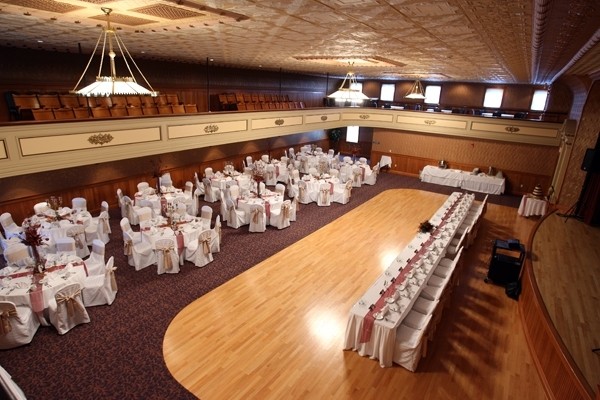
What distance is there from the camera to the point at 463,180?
1667 centimetres

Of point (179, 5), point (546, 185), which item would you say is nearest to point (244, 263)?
point (179, 5)

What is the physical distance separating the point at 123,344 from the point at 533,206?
556 inches

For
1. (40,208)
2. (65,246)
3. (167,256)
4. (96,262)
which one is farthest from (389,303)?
(40,208)

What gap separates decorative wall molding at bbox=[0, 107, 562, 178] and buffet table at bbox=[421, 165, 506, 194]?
186 cm

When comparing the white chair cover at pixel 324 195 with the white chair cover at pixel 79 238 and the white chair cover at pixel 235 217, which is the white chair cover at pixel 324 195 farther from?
the white chair cover at pixel 79 238

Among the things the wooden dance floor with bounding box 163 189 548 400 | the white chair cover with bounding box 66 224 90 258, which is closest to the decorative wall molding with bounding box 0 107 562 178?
the white chair cover with bounding box 66 224 90 258

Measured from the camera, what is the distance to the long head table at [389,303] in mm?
5477

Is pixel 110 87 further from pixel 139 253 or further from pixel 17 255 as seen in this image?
pixel 17 255

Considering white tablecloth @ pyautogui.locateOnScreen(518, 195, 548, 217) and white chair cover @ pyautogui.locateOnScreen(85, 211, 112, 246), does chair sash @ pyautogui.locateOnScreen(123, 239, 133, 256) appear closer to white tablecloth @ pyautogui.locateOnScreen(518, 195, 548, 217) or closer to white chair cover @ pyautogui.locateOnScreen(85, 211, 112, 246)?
white chair cover @ pyautogui.locateOnScreen(85, 211, 112, 246)

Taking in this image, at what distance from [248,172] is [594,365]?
512 inches

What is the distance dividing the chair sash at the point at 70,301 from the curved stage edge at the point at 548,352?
7743mm

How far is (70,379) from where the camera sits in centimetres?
509

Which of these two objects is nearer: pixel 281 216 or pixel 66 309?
pixel 66 309

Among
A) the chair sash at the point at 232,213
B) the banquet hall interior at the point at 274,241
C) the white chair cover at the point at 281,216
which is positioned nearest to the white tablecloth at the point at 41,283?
the banquet hall interior at the point at 274,241
